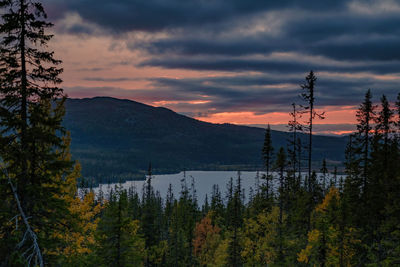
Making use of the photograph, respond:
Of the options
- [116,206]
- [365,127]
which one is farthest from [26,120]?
[365,127]

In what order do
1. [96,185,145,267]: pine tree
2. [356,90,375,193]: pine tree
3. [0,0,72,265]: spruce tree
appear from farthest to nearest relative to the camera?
[356,90,375,193]: pine tree < [96,185,145,267]: pine tree < [0,0,72,265]: spruce tree

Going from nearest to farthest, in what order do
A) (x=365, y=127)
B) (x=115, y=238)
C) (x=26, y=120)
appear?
(x=26, y=120)
(x=115, y=238)
(x=365, y=127)

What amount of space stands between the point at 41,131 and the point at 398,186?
2581cm

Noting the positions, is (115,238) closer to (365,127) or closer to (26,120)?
(26,120)

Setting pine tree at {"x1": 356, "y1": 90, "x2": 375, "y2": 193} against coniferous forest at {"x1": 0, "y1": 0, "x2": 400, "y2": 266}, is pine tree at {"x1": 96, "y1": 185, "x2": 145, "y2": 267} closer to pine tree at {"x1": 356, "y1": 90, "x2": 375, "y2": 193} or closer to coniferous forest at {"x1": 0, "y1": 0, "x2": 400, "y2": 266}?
coniferous forest at {"x1": 0, "y1": 0, "x2": 400, "y2": 266}

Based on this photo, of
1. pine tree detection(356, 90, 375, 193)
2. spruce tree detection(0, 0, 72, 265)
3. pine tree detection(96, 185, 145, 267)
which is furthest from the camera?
pine tree detection(356, 90, 375, 193)

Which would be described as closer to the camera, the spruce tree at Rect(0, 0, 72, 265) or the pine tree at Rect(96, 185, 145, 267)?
the spruce tree at Rect(0, 0, 72, 265)

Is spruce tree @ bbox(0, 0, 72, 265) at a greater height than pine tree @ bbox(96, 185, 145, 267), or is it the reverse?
spruce tree @ bbox(0, 0, 72, 265)

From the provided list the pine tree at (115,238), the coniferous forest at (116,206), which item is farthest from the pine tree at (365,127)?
the pine tree at (115,238)

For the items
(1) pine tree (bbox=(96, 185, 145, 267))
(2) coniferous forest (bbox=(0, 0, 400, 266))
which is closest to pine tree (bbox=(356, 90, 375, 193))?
(2) coniferous forest (bbox=(0, 0, 400, 266))

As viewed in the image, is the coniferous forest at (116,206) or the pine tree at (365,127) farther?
the pine tree at (365,127)

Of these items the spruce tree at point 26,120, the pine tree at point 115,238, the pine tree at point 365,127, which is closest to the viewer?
the spruce tree at point 26,120

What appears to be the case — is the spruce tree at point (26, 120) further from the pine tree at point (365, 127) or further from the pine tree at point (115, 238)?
the pine tree at point (365, 127)

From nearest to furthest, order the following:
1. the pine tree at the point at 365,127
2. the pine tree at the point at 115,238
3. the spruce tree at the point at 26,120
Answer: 1. the spruce tree at the point at 26,120
2. the pine tree at the point at 115,238
3. the pine tree at the point at 365,127
